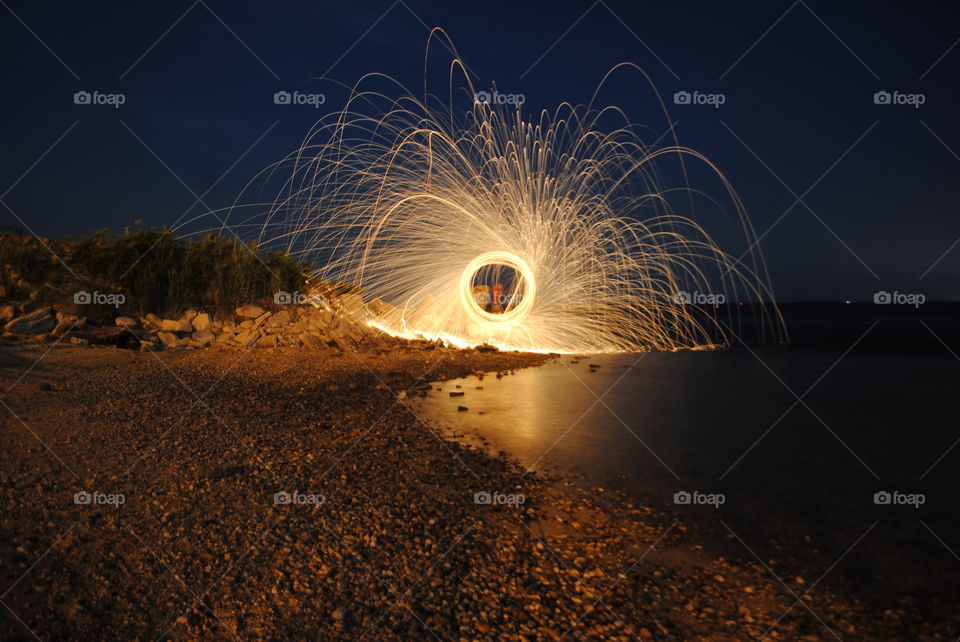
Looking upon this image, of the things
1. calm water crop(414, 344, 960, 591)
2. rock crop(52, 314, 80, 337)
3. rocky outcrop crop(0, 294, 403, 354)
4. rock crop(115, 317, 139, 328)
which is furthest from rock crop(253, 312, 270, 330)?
calm water crop(414, 344, 960, 591)

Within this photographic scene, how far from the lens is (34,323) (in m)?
13.2

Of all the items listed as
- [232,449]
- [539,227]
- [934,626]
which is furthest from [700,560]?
[539,227]

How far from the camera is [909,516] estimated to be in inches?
247

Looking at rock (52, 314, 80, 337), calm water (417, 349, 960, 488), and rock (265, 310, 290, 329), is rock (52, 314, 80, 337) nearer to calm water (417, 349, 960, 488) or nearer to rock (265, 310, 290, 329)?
rock (265, 310, 290, 329)

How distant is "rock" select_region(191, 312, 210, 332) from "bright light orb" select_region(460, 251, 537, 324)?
7.81m

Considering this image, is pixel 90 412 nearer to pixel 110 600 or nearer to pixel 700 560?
pixel 110 600

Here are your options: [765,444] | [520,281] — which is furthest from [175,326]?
[765,444]

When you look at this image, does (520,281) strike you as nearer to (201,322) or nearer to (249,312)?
(249,312)

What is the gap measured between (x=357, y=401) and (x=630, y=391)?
6.71 metres

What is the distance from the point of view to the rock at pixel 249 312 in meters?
17.9

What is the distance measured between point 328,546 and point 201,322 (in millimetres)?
14078

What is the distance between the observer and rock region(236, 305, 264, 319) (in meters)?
17.9

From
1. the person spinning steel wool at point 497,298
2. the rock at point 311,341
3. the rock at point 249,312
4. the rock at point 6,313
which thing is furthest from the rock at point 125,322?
the person spinning steel wool at point 497,298

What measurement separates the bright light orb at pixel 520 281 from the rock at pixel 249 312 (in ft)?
21.8
